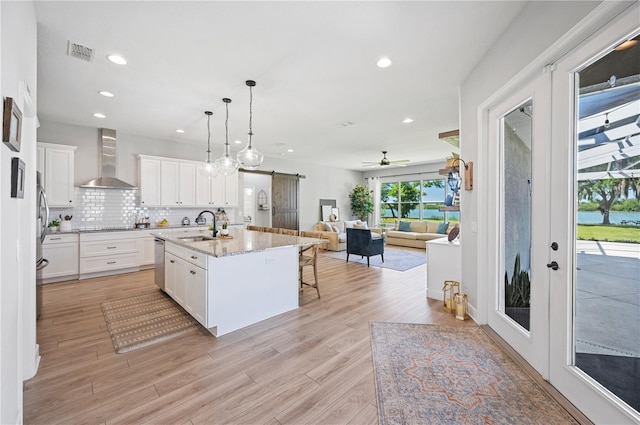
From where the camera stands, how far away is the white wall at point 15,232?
1.22 meters

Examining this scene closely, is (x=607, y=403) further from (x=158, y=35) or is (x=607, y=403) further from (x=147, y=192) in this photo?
(x=147, y=192)

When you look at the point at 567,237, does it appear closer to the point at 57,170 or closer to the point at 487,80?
the point at 487,80

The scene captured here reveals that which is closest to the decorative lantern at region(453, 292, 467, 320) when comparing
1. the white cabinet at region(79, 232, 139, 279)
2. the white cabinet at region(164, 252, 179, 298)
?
the white cabinet at region(164, 252, 179, 298)

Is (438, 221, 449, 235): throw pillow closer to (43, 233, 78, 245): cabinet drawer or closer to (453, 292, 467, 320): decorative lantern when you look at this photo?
(453, 292, 467, 320): decorative lantern

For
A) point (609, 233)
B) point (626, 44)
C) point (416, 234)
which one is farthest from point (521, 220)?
point (416, 234)

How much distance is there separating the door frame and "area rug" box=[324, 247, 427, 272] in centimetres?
366

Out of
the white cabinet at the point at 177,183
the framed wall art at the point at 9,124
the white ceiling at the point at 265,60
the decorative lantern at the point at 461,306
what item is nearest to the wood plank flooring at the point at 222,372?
the decorative lantern at the point at 461,306

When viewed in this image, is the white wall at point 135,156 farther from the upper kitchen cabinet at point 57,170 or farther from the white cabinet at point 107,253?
the white cabinet at point 107,253

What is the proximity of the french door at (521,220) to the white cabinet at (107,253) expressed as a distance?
19.0 feet

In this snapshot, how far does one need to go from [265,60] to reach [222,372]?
9.52 feet

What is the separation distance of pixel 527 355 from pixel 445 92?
10.1 feet

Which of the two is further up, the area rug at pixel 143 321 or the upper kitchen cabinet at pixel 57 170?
the upper kitchen cabinet at pixel 57 170

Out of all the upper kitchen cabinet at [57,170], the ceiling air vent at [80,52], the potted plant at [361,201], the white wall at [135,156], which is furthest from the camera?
the potted plant at [361,201]

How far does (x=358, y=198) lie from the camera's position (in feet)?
34.6
